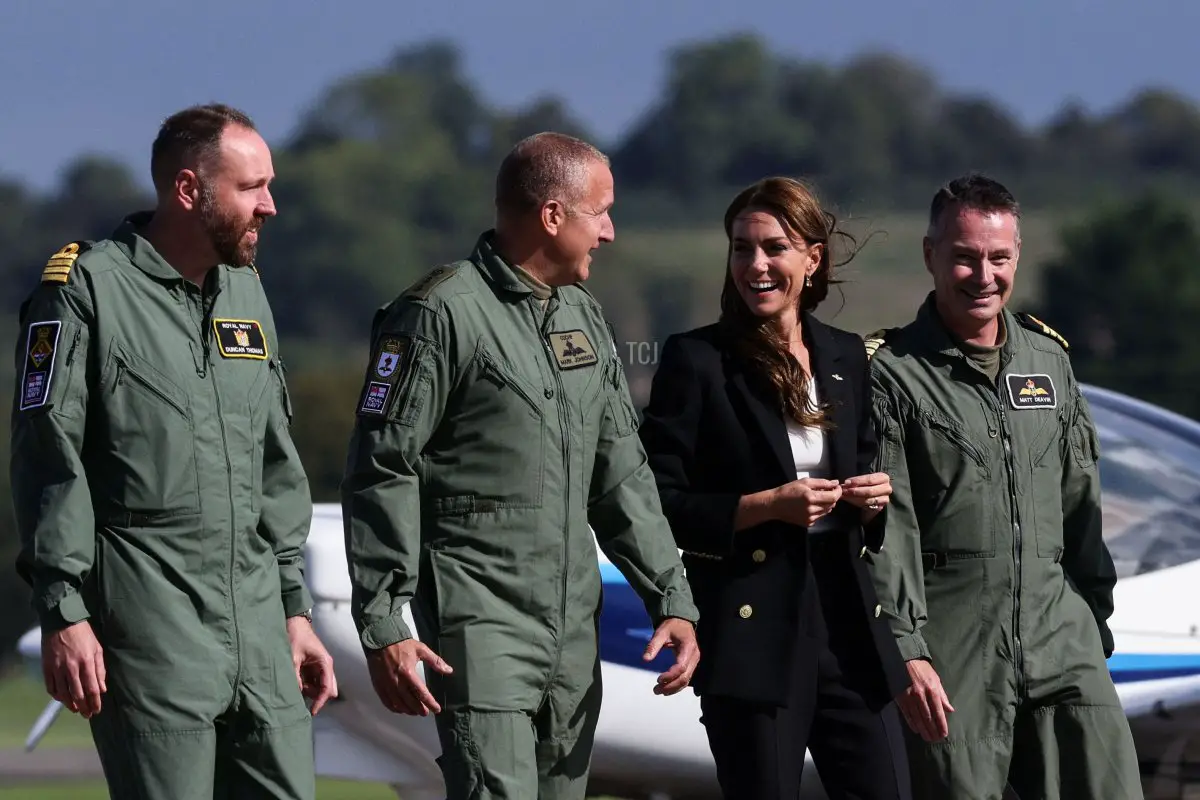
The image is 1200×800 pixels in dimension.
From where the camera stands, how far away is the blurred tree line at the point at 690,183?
1928 inches

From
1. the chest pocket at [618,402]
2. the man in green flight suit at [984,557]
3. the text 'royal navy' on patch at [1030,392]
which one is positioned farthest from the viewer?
the text 'royal navy' on patch at [1030,392]

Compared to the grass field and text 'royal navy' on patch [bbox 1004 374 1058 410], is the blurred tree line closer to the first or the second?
the grass field

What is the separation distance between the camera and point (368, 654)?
3529mm

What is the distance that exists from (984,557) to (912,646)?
255 millimetres

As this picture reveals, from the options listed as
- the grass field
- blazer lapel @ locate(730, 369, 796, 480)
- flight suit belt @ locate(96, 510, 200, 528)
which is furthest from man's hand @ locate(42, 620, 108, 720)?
the grass field

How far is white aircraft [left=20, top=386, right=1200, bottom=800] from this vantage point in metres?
5.60

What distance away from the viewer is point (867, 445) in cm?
404

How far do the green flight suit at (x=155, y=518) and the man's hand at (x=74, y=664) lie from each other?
0.03m

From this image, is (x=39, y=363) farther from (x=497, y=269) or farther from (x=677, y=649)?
(x=677, y=649)

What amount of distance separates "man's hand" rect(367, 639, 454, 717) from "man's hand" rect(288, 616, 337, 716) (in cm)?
19

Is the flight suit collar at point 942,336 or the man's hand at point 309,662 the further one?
the flight suit collar at point 942,336

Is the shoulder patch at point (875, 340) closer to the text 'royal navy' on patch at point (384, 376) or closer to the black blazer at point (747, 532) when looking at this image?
the black blazer at point (747, 532)

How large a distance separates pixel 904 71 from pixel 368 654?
69.6 m

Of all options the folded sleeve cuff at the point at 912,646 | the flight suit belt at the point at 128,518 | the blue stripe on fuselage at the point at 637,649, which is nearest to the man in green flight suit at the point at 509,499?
the flight suit belt at the point at 128,518
